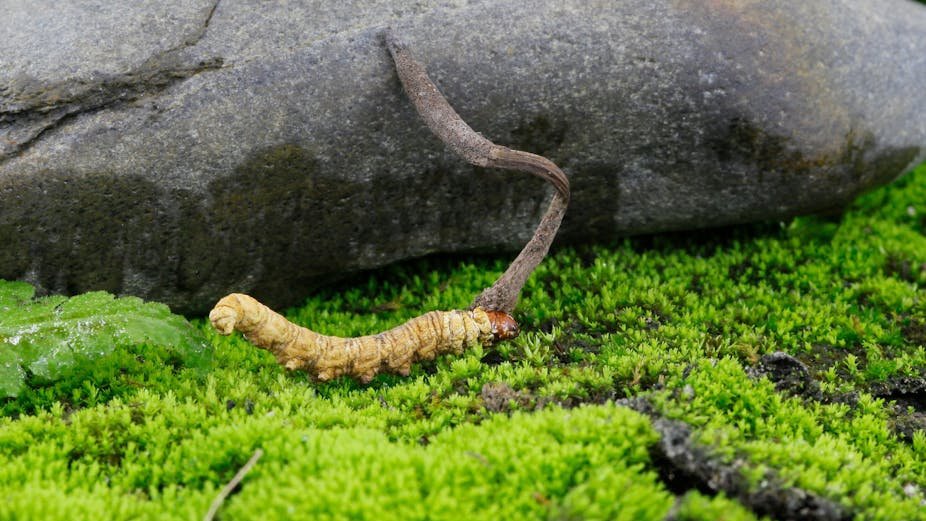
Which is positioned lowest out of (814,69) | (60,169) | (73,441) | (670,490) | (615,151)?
(73,441)

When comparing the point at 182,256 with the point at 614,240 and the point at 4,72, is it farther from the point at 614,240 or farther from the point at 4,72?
the point at 614,240

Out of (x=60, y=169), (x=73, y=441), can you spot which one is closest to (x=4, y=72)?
(x=60, y=169)

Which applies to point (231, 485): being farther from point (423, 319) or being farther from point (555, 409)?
point (423, 319)

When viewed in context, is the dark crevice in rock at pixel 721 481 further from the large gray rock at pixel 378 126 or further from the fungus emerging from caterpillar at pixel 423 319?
the large gray rock at pixel 378 126

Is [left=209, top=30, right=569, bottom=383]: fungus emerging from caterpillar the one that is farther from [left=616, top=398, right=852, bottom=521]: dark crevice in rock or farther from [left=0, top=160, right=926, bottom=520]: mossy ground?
[left=616, top=398, right=852, bottom=521]: dark crevice in rock

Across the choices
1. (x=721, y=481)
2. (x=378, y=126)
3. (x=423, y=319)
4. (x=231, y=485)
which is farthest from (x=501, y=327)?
(x=231, y=485)

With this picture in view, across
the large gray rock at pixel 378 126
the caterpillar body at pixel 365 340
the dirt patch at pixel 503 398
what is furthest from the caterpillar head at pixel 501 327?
the large gray rock at pixel 378 126

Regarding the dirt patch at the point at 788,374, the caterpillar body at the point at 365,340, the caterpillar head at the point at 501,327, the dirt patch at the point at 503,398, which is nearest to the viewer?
the dirt patch at the point at 503,398
